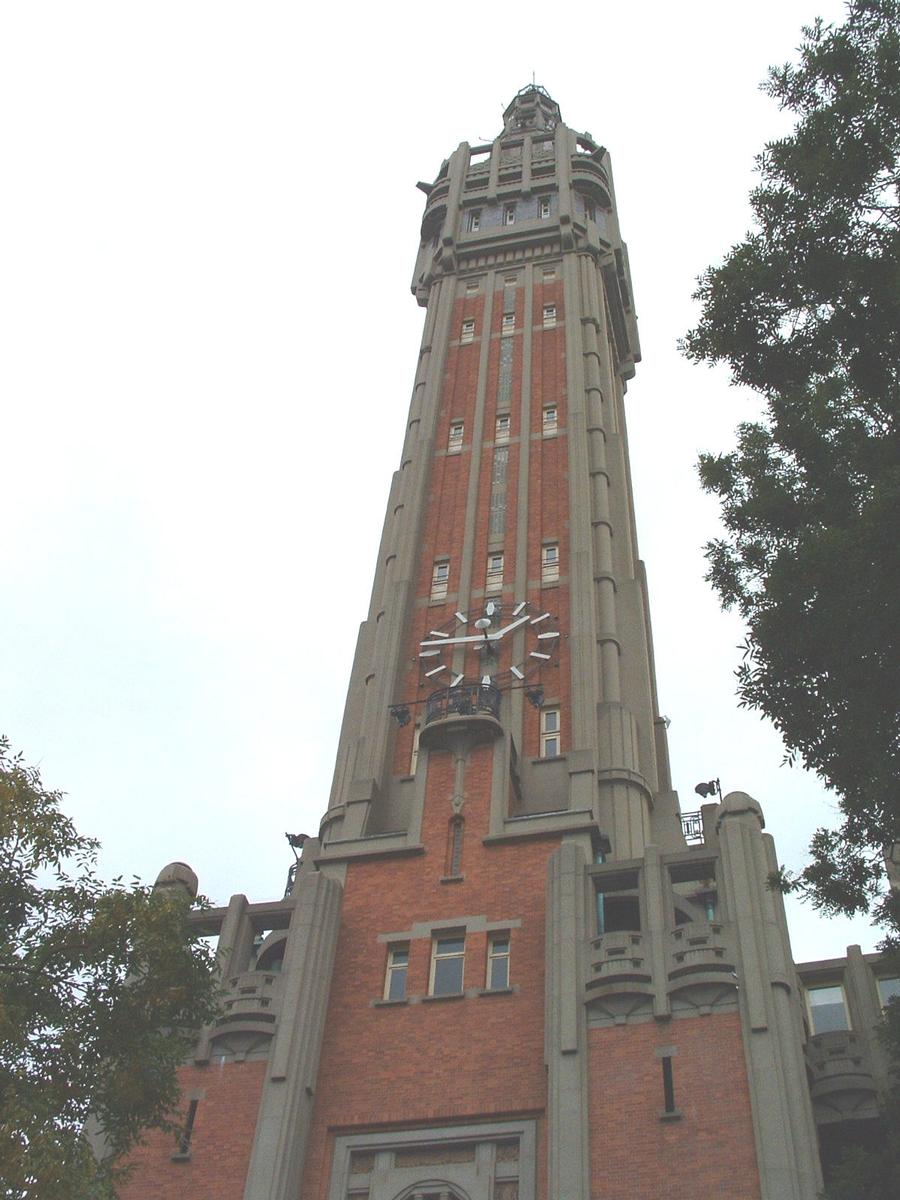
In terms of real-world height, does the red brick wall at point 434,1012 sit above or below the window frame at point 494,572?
below

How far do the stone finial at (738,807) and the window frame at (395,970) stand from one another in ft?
28.1

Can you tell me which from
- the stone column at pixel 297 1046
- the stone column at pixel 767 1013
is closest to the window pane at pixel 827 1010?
the stone column at pixel 767 1013

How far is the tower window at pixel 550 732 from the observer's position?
41.2 m

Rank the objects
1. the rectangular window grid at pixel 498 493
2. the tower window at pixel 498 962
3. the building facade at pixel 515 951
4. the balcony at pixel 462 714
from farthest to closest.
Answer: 1. the rectangular window grid at pixel 498 493
2. the balcony at pixel 462 714
3. the tower window at pixel 498 962
4. the building facade at pixel 515 951

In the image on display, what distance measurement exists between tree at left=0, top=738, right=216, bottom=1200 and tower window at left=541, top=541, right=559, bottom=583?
1009 inches

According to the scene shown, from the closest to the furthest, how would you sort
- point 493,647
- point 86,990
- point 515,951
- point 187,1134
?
point 86,990, point 187,1134, point 515,951, point 493,647

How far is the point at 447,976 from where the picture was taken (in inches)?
1342

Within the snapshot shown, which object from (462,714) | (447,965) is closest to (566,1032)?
(447,965)

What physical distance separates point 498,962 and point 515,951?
52cm

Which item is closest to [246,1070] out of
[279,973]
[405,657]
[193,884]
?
[279,973]

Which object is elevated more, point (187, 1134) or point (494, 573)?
point (494, 573)

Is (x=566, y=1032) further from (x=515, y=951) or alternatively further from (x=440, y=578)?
(x=440, y=578)

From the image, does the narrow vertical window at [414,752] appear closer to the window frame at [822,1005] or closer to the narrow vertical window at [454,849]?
the narrow vertical window at [454,849]

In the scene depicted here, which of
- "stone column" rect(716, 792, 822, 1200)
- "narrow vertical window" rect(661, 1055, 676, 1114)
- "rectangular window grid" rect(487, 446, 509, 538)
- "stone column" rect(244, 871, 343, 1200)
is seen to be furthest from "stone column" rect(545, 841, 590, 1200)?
"rectangular window grid" rect(487, 446, 509, 538)
